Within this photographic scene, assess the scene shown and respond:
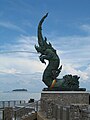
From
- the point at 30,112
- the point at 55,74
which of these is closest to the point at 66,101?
the point at 55,74

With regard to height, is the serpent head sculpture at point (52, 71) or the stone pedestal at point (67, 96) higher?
the serpent head sculpture at point (52, 71)

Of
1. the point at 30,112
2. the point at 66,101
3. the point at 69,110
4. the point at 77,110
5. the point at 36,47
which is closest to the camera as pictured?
the point at 77,110

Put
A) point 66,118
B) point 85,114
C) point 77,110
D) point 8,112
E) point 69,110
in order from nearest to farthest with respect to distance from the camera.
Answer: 1. point 85,114
2. point 77,110
3. point 69,110
4. point 66,118
5. point 8,112

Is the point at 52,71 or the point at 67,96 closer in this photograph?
the point at 67,96

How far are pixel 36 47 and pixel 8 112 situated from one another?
20.4m

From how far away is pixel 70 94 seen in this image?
3684 centimetres

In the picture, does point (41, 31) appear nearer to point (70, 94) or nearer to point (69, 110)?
point (70, 94)

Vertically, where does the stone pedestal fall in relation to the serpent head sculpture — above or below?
below

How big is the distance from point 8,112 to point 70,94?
18333 mm

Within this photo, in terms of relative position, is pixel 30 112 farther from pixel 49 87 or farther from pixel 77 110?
pixel 77 110

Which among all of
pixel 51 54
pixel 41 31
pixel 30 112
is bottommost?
pixel 30 112

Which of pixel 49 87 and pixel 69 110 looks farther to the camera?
pixel 49 87

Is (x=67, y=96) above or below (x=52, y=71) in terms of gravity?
below

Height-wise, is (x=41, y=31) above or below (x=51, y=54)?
above
